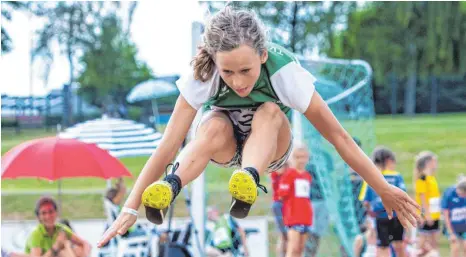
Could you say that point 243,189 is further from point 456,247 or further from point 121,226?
point 456,247

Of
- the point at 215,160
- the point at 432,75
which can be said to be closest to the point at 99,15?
the point at 432,75

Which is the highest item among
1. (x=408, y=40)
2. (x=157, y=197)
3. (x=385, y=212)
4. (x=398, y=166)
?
(x=408, y=40)

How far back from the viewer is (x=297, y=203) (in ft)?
23.5

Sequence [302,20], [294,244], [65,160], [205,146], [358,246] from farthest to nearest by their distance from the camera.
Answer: [302,20] < [358,246] < [294,244] < [65,160] < [205,146]

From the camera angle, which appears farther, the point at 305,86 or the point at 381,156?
the point at 381,156

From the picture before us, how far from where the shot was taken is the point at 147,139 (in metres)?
7.11

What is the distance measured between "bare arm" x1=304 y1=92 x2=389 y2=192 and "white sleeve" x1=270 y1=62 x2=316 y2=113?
0.12ft

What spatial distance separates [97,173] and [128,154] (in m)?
0.71

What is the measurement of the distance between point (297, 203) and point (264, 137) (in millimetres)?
3577

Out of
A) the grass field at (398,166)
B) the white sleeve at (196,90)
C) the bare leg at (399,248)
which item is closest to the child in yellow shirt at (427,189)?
the bare leg at (399,248)

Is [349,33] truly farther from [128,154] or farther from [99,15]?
[128,154]

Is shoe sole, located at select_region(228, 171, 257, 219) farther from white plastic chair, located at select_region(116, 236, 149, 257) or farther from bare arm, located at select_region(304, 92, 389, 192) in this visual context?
white plastic chair, located at select_region(116, 236, 149, 257)

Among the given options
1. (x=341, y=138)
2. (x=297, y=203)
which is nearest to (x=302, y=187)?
(x=297, y=203)

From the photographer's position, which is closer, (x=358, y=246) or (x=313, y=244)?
(x=358, y=246)
